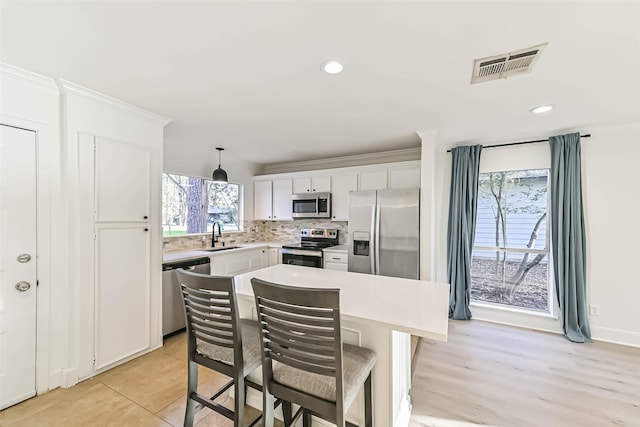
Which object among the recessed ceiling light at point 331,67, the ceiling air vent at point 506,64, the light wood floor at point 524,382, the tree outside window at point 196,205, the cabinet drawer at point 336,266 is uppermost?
the recessed ceiling light at point 331,67

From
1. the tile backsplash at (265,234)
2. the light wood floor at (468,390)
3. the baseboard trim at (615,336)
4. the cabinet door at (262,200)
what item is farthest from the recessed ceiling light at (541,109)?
the cabinet door at (262,200)

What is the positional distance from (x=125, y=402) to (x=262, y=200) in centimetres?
345

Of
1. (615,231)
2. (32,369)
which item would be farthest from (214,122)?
(615,231)

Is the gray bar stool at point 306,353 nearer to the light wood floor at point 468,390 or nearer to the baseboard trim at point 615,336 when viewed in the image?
the light wood floor at point 468,390

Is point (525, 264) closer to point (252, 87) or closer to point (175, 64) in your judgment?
point (252, 87)

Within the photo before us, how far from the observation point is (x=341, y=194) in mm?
4195

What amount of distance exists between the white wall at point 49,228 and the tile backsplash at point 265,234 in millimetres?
1665

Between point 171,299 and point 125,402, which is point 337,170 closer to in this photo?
point 171,299

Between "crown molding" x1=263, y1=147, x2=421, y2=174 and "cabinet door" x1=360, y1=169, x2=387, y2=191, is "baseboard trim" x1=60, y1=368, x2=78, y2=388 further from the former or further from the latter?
"crown molding" x1=263, y1=147, x2=421, y2=174

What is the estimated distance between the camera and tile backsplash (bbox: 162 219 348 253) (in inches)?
154

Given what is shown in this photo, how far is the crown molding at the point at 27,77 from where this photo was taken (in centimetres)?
179

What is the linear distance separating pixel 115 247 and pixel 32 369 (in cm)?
99

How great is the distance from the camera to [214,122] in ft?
9.34

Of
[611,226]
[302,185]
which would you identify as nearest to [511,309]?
[611,226]
